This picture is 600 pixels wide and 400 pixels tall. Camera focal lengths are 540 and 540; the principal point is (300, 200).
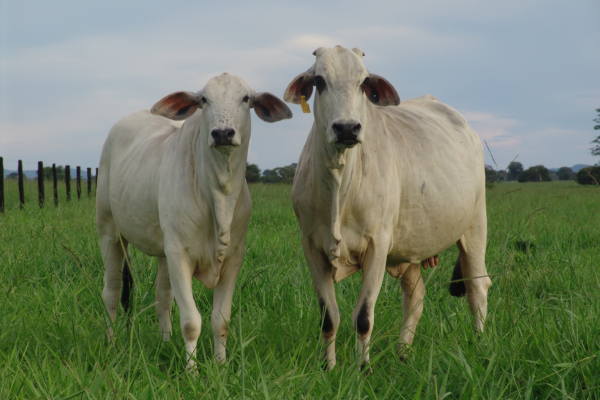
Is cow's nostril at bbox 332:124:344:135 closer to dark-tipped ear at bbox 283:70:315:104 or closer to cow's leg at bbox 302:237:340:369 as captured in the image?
dark-tipped ear at bbox 283:70:315:104

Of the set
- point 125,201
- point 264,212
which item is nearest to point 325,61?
point 125,201

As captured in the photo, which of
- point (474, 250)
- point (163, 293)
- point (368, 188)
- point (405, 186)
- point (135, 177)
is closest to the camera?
point (368, 188)

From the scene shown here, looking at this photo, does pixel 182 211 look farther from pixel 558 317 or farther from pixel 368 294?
pixel 558 317

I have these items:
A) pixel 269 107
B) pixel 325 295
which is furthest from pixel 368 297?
pixel 269 107

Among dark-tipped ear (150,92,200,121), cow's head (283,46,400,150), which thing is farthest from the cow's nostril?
dark-tipped ear (150,92,200,121)

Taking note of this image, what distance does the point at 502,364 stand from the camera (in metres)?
2.83

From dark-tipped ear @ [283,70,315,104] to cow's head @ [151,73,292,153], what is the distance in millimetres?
147

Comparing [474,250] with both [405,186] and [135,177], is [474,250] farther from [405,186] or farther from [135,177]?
[135,177]

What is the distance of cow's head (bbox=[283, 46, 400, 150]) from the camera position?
276cm

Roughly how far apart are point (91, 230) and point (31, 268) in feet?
6.40

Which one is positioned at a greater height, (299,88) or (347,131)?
(299,88)

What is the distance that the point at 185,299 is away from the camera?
10.5 ft

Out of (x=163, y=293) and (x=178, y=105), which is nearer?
(x=178, y=105)

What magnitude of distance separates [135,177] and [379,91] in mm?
A: 1823
